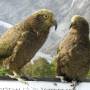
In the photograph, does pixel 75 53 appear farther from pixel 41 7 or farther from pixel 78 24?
pixel 41 7

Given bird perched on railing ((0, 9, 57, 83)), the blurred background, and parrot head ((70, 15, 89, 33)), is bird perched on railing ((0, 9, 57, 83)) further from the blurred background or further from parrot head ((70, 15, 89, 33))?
the blurred background

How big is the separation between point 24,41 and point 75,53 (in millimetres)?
683

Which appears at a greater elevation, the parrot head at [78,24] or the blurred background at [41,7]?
the blurred background at [41,7]

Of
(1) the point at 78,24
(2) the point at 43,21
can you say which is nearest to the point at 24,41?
(2) the point at 43,21

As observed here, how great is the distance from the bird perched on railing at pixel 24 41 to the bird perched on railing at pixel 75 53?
1.36 feet

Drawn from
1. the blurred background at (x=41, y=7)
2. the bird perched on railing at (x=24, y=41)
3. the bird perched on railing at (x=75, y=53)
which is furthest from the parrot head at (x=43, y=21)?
the blurred background at (x=41, y=7)

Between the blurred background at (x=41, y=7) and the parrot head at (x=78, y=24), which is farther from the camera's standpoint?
the blurred background at (x=41, y=7)

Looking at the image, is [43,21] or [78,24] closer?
[43,21]

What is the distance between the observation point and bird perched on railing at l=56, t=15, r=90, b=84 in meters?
5.82

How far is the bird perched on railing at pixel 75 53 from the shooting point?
229 inches

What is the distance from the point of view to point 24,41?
218 inches

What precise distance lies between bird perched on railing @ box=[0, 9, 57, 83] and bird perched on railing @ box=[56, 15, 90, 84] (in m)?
0.41

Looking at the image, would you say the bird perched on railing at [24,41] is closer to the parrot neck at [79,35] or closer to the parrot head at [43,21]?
the parrot head at [43,21]

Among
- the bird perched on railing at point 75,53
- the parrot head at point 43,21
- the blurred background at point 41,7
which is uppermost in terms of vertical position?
the blurred background at point 41,7
